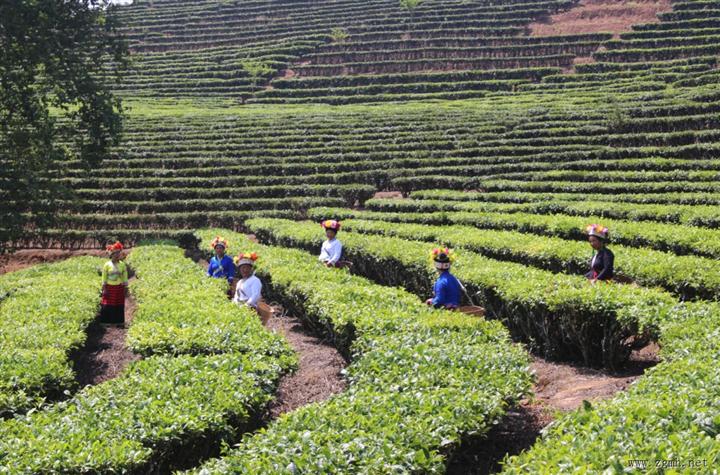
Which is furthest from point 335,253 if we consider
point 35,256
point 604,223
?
point 35,256

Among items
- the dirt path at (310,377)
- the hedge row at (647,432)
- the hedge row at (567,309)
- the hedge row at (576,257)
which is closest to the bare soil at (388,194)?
the hedge row at (576,257)

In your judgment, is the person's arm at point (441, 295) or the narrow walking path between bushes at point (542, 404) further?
the person's arm at point (441, 295)

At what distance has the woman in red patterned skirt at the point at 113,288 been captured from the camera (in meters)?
12.7

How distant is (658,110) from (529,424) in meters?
28.4

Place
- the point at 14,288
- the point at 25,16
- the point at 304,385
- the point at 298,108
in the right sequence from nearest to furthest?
the point at 304,385
the point at 14,288
the point at 25,16
the point at 298,108

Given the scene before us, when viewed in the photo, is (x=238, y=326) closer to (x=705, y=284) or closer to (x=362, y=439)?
(x=362, y=439)

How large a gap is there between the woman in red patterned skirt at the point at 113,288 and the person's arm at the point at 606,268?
8.53 m

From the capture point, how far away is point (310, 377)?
954 centimetres

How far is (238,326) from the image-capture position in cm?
890

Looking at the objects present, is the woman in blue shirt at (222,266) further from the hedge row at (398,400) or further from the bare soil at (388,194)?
the bare soil at (388,194)

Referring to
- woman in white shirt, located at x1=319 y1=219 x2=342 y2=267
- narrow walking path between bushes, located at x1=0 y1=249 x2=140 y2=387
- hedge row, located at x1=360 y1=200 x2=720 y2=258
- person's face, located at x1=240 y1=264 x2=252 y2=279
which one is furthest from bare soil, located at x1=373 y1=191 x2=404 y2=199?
person's face, located at x1=240 y1=264 x2=252 y2=279

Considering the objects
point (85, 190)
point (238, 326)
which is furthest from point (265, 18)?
point (238, 326)

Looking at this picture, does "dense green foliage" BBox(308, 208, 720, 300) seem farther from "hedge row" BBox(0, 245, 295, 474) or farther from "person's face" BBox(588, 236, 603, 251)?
"hedge row" BBox(0, 245, 295, 474)

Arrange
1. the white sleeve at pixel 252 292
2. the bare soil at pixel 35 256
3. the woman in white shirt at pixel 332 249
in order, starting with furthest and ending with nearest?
the bare soil at pixel 35 256
the woman in white shirt at pixel 332 249
the white sleeve at pixel 252 292
